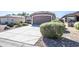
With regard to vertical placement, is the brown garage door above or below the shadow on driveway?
above

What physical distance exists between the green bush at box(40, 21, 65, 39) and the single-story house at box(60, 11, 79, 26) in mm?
245

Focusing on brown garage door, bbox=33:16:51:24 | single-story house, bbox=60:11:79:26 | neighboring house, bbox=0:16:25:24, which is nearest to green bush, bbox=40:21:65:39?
brown garage door, bbox=33:16:51:24

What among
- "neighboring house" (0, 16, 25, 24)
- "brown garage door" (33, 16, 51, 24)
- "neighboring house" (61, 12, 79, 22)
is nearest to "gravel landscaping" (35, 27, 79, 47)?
"neighboring house" (61, 12, 79, 22)

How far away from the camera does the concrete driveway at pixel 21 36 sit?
12.8ft

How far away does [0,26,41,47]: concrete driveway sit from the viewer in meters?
3.91

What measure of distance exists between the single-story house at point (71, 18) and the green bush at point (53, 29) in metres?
0.24

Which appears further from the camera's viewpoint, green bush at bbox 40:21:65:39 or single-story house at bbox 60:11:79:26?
green bush at bbox 40:21:65:39

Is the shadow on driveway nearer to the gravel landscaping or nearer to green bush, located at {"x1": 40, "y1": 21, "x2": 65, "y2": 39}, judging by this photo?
the gravel landscaping

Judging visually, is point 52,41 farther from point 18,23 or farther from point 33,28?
point 18,23

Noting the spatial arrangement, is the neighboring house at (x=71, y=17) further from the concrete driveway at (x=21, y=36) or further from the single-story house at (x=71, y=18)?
the concrete driveway at (x=21, y=36)

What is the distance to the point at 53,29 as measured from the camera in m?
4.30

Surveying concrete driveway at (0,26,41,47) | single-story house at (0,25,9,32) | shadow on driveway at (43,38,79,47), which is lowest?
shadow on driveway at (43,38,79,47)
